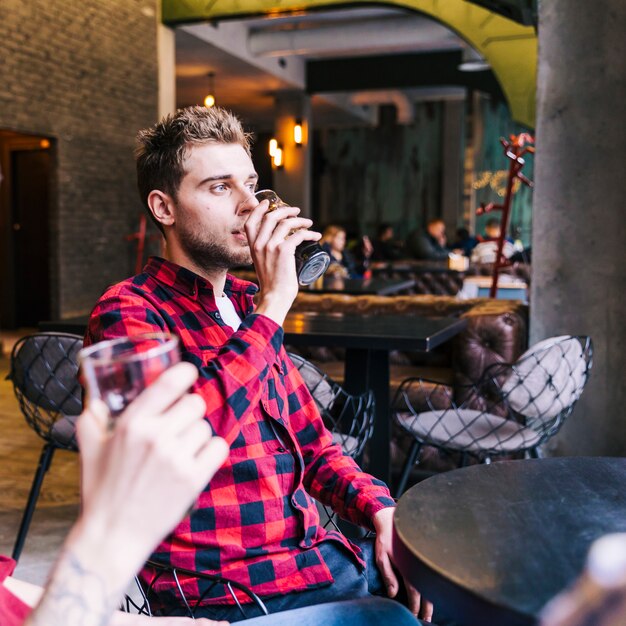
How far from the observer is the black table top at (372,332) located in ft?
8.18

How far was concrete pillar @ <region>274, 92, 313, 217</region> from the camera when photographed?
11.4m

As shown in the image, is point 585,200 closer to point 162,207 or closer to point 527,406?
point 527,406

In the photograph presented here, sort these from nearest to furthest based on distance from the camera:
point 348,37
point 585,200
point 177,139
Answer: point 177,139
point 585,200
point 348,37

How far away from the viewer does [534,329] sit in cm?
328

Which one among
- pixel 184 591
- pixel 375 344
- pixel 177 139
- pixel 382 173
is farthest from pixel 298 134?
pixel 184 591

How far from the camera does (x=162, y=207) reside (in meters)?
1.44

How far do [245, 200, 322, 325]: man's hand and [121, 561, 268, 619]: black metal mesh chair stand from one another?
396mm

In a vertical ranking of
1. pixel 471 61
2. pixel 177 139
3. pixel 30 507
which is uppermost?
pixel 471 61

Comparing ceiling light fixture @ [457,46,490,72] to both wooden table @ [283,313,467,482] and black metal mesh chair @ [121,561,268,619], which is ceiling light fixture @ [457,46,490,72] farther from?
black metal mesh chair @ [121,561,268,619]

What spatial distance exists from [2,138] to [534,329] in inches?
271

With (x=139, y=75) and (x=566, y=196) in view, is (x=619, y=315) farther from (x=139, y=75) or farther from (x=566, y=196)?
(x=139, y=75)

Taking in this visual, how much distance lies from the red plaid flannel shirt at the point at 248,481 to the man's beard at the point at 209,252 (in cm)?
5

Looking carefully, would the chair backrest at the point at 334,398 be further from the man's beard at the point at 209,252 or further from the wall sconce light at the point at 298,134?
the wall sconce light at the point at 298,134

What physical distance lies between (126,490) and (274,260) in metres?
0.61
